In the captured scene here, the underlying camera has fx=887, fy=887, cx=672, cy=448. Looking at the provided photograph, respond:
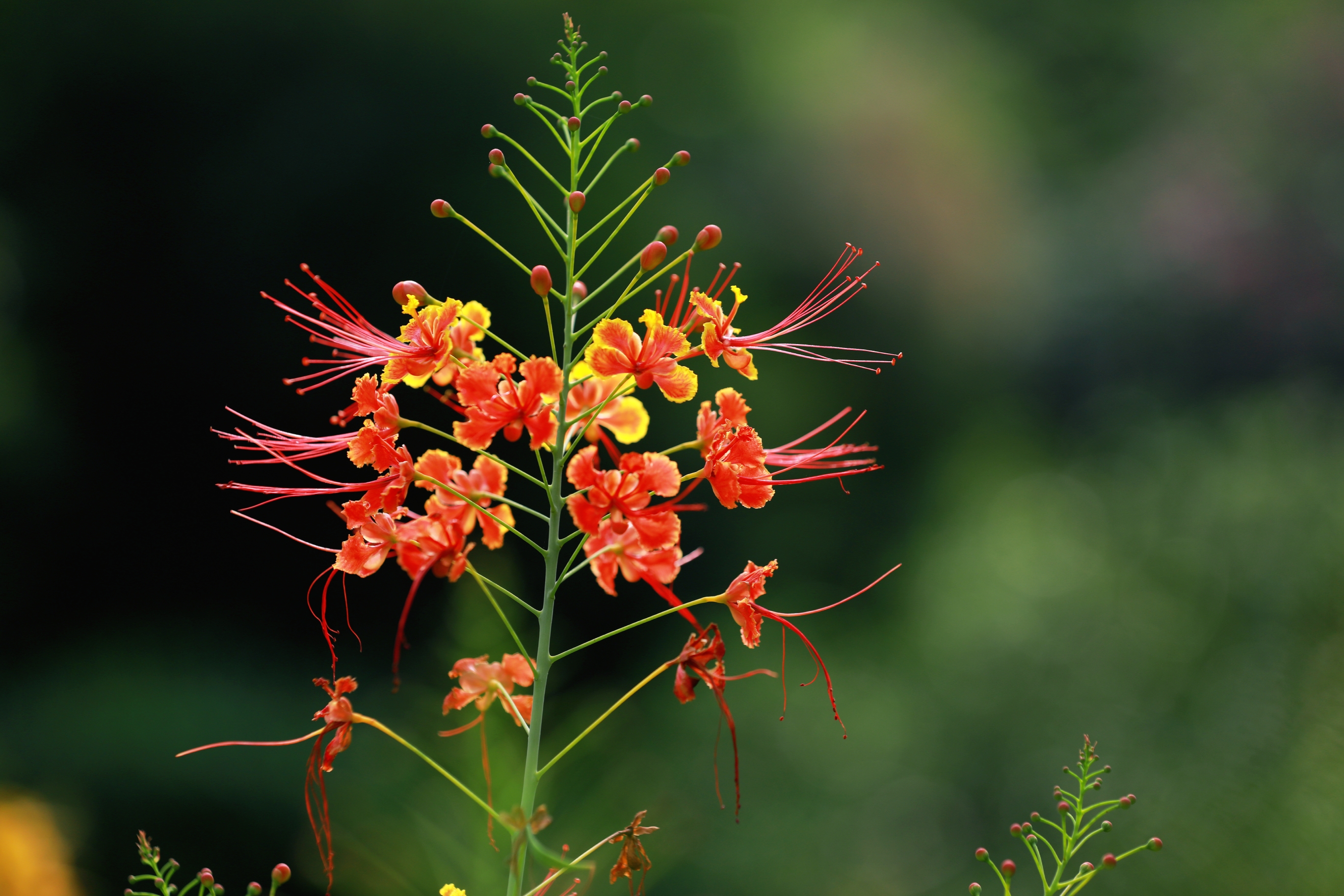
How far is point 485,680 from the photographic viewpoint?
3.87 feet

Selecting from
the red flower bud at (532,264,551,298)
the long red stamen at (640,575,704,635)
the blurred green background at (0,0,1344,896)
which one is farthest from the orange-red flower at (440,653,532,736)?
the blurred green background at (0,0,1344,896)

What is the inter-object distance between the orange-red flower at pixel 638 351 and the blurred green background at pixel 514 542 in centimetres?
209

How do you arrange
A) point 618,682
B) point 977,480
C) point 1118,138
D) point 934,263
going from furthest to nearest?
point 1118,138, point 934,263, point 977,480, point 618,682

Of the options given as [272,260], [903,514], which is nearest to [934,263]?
[903,514]

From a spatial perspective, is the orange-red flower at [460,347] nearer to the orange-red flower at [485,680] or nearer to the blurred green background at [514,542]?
the orange-red flower at [485,680]

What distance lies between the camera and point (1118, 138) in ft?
39.2

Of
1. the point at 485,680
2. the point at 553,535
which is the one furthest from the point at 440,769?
the point at 553,535

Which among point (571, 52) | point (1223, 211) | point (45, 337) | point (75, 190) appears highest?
point (1223, 211)

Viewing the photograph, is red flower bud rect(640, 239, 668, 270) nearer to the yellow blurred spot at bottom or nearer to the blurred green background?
the blurred green background

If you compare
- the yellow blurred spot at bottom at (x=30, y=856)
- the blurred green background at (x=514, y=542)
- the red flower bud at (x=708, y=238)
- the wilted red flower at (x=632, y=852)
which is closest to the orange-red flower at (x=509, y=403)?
the red flower bud at (x=708, y=238)

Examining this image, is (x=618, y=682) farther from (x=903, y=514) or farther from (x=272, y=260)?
(x=272, y=260)

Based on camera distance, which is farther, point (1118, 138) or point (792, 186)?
point (1118, 138)

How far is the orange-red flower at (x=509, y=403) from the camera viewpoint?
108cm

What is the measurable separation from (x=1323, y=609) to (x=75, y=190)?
657 cm
